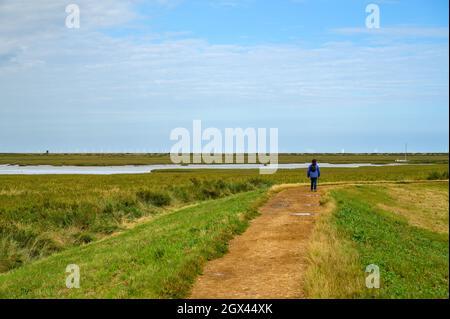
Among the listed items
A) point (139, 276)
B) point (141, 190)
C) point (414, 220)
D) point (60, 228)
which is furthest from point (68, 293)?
point (141, 190)

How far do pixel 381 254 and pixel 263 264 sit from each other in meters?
4.42

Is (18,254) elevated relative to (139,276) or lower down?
lower down

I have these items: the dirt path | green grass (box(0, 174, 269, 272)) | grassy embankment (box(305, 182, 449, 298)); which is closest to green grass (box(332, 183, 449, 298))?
grassy embankment (box(305, 182, 449, 298))

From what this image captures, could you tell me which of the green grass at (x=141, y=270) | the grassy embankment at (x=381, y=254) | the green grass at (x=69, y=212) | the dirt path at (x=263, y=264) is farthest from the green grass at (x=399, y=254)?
the green grass at (x=69, y=212)

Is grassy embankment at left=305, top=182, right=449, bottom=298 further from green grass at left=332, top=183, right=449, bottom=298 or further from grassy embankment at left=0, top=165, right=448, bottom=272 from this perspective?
grassy embankment at left=0, top=165, right=448, bottom=272

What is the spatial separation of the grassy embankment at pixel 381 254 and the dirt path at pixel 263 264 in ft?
1.90

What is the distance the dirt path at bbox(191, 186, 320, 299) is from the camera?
1146 cm

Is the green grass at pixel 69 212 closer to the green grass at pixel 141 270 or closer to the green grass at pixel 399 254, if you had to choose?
the green grass at pixel 141 270

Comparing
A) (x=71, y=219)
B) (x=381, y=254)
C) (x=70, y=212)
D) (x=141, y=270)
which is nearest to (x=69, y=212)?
(x=70, y=212)

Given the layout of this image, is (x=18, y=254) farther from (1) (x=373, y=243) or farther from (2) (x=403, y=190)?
(2) (x=403, y=190)

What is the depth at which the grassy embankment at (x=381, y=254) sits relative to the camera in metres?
11.1

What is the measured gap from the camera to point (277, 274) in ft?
41.9
